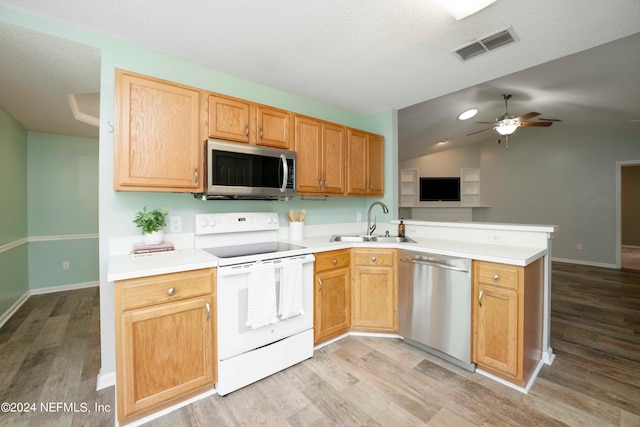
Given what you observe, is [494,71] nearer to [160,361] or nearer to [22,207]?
[160,361]

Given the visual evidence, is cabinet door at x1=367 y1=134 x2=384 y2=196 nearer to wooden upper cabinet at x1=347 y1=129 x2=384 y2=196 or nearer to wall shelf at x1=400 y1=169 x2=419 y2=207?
wooden upper cabinet at x1=347 y1=129 x2=384 y2=196

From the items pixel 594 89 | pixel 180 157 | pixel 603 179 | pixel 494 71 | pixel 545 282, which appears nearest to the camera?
pixel 180 157

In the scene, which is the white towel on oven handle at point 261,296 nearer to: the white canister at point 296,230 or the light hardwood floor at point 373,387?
the light hardwood floor at point 373,387

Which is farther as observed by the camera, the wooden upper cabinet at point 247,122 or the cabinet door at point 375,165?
the cabinet door at point 375,165

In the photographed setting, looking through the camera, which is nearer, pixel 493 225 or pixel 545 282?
pixel 545 282

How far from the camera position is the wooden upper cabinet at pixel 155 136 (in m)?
1.75

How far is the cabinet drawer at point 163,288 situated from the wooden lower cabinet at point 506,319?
75.7 inches

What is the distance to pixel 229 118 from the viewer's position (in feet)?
7.09

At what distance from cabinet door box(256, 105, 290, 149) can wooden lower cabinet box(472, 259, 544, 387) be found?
187 cm

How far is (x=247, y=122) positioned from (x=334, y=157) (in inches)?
39.0

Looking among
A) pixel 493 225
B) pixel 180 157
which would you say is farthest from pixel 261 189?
pixel 493 225

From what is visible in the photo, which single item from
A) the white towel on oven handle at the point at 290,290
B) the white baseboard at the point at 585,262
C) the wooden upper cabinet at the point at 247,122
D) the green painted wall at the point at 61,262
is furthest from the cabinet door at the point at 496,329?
the white baseboard at the point at 585,262

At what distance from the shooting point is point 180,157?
1.96 meters

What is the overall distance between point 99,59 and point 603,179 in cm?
807
